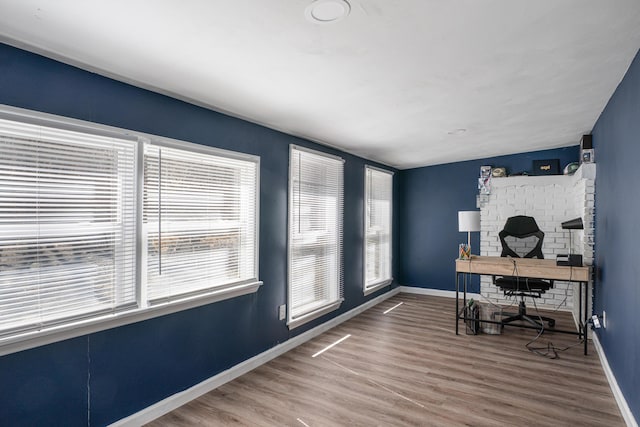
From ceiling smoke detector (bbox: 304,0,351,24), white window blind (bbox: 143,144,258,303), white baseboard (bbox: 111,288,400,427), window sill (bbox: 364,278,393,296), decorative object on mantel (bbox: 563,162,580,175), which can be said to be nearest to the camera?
ceiling smoke detector (bbox: 304,0,351,24)

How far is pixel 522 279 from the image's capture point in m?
4.07

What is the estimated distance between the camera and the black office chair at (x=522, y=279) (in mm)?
4051

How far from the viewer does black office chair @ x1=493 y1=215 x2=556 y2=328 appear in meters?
4.05

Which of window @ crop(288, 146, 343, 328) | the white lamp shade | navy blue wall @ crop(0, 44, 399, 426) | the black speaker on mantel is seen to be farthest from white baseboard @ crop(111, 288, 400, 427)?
the black speaker on mantel

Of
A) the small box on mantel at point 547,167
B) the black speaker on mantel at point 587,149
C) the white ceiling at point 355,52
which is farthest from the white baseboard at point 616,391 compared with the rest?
the small box on mantel at point 547,167

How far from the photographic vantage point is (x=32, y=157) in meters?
1.89

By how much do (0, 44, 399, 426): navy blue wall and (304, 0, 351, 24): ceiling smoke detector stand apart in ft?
4.54

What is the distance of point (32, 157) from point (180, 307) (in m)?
1.30

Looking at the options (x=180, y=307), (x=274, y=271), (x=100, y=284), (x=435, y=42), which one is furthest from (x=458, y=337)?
(x=100, y=284)

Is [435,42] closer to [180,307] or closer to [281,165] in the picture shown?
[281,165]

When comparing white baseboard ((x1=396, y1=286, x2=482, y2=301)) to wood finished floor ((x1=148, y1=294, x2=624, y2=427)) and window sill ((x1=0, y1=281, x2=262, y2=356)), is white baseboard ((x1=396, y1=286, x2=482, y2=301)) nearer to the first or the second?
wood finished floor ((x1=148, y1=294, x2=624, y2=427))

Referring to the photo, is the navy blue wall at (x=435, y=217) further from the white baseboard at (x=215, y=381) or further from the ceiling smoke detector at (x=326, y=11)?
the ceiling smoke detector at (x=326, y=11)

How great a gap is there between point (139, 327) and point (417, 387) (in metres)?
2.08

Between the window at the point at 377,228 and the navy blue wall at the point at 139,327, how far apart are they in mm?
1865
